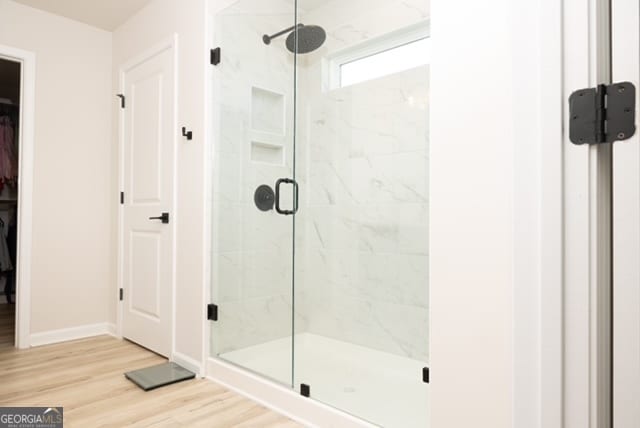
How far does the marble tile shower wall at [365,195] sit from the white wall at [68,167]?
1.94m

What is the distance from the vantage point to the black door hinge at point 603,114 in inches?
34.1

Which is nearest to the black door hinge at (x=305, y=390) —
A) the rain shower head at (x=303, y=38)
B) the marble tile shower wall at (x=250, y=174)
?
the marble tile shower wall at (x=250, y=174)

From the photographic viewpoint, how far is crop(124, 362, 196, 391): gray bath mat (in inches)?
92.9

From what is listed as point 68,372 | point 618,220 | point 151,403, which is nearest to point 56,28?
point 68,372

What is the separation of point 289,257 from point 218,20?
1542mm

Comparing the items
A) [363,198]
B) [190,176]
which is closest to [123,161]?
[190,176]

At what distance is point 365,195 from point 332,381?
3.99ft

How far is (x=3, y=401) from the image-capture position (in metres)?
2.14

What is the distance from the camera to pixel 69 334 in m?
3.33

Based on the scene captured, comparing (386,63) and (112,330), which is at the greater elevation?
(386,63)

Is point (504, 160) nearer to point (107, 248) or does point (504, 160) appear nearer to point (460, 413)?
point (460, 413)

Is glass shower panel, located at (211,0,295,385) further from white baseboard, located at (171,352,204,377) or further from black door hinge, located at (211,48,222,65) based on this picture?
white baseboard, located at (171,352,204,377)

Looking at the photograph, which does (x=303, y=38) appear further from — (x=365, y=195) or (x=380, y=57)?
(x=365, y=195)

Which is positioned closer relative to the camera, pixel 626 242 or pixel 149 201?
pixel 626 242
